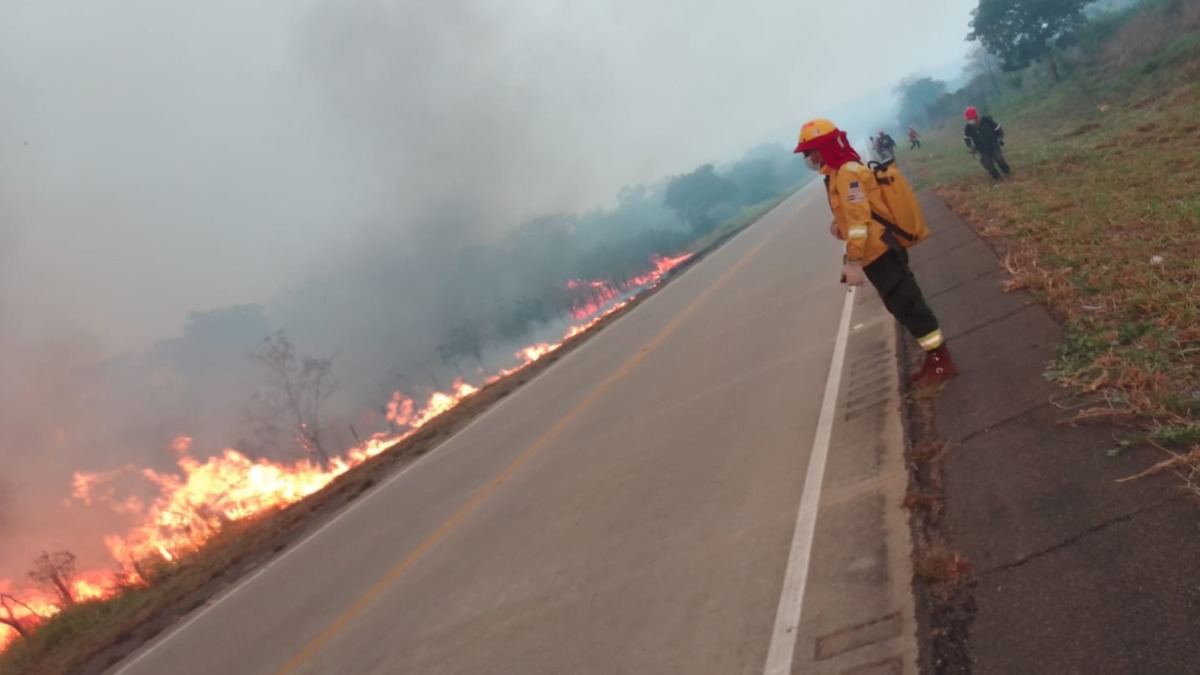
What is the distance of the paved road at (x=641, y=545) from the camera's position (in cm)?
452

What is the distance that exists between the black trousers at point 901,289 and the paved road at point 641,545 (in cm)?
72

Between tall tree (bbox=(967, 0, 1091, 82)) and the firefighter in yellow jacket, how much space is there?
1660 inches

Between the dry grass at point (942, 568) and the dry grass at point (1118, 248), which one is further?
the dry grass at point (1118, 248)

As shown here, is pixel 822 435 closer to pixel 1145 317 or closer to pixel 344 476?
pixel 1145 317

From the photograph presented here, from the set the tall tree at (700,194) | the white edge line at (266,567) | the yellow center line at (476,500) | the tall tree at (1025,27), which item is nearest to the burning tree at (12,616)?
the white edge line at (266,567)

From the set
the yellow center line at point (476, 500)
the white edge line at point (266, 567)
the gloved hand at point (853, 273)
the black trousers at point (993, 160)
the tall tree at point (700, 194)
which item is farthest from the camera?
the tall tree at point (700, 194)

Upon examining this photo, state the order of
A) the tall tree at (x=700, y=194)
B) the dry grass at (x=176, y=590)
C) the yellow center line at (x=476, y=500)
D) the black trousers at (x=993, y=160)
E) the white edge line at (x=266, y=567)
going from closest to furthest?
1. the yellow center line at (x=476, y=500)
2. the white edge line at (x=266, y=567)
3. the dry grass at (x=176, y=590)
4. the black trousers at (x=993, y=160)
5. the tall tree at (x=700, y=194)

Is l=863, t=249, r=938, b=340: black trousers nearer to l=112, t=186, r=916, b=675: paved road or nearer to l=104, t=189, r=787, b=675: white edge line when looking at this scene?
l=112, t=186, r=916, b=675: paved road

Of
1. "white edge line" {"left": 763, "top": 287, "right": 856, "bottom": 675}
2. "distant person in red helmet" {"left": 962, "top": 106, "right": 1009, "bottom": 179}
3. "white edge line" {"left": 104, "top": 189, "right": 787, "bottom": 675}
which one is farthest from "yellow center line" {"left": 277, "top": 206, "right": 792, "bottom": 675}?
"distant person in red helmet" {"left": 962, "top": 106, "right": 1009, "bottom": 179}

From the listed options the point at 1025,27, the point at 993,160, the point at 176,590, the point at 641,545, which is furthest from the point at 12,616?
the point at 1025,27

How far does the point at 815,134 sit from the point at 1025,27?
46744 mm

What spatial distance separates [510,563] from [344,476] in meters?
9.40

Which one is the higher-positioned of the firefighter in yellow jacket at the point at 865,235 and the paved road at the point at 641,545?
the firefighter in yellow jacket at the point at 865,235

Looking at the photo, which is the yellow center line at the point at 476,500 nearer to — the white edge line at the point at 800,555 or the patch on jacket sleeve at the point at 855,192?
the white edge line at the point at 800,555
